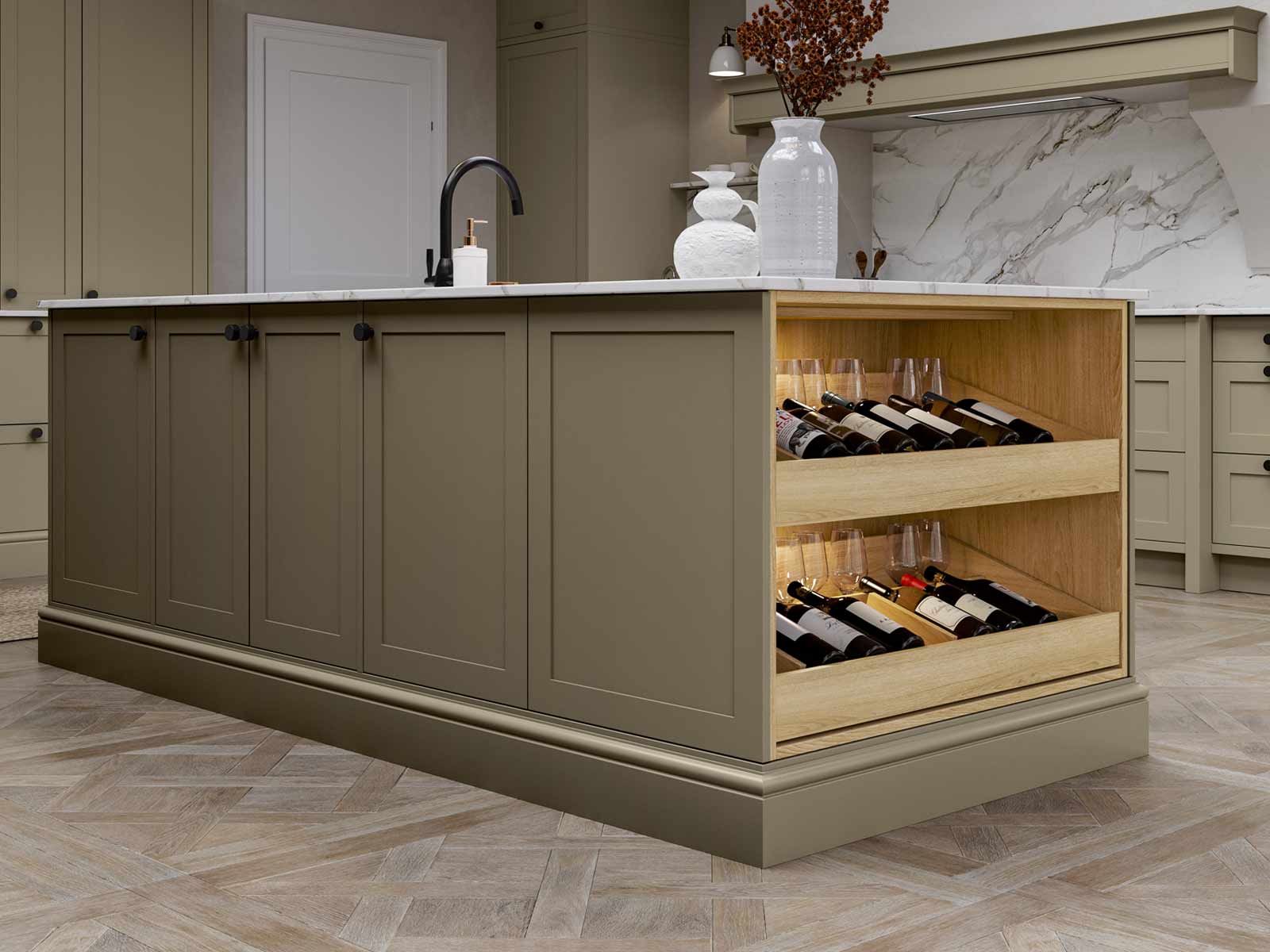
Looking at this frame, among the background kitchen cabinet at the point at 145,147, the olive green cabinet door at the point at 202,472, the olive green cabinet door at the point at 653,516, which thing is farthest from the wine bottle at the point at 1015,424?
the background kitchen cabinet at the point at 145,147

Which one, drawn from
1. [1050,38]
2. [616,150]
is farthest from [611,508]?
[616,150]

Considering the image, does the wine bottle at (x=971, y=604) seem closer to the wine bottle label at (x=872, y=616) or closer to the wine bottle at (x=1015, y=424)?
the wine bottle label at (x=872, y=616)

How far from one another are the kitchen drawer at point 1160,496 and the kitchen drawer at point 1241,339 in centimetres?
39

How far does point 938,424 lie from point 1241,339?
2732 millimetres

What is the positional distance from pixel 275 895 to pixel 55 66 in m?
4.37

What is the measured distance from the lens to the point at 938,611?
9.71ft

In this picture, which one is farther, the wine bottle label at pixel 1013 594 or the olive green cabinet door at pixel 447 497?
the wine bottle label at pixel 1013 594

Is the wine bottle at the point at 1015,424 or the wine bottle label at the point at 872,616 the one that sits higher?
the wine bottle at the point at 1015,424

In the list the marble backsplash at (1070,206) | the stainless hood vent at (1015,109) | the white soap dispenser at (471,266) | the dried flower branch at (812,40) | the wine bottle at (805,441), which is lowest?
the wine bottle at (805,441)

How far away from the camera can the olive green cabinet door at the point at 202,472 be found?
3426 mm

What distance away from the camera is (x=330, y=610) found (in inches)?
126

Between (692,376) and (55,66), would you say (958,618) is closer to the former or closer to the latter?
(692,376)

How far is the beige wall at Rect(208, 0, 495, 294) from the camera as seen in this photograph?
22.4ft

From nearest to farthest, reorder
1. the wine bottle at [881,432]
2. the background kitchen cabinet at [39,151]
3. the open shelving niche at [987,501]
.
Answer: the open shelving niche at [987,501] < the wine bottle at [881,432] < the background kitchen cabinet at [39,151]
